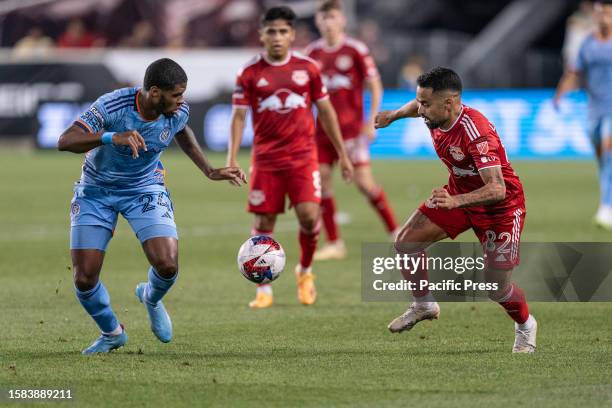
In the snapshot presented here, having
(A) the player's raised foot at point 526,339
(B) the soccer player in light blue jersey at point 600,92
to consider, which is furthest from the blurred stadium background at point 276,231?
(B) the soccer player in light blue jersey at point 600,92

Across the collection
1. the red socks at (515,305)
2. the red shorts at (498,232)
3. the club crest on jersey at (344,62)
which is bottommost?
the red socks at (515,305)

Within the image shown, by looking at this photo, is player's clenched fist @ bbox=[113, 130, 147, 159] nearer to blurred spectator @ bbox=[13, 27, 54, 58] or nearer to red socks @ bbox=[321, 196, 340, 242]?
red socks @ bbox=[321, 196, 340, 242]

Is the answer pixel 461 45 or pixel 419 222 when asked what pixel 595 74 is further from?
pixel 461 45

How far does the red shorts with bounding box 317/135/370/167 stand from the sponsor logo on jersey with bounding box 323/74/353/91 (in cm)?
57

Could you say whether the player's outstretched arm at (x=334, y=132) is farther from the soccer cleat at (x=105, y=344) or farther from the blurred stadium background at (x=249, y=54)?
the blurred stadium background at (x=249, y=54)

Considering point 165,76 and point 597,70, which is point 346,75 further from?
point 165,76

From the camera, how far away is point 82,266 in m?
7.76

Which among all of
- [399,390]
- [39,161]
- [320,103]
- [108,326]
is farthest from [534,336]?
[39,161]

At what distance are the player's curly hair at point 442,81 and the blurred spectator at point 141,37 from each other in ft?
72.1

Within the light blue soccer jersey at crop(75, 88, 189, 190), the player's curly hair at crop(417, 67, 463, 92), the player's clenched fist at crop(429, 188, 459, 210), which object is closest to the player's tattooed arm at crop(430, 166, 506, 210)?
the player's clenched fist at crop(429, 188, 459, 210)

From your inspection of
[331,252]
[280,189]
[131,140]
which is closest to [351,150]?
[331,252]

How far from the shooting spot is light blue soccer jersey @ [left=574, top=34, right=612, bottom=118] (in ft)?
50.6

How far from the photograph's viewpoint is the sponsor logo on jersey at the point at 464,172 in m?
7.86

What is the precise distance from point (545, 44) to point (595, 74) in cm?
2014
